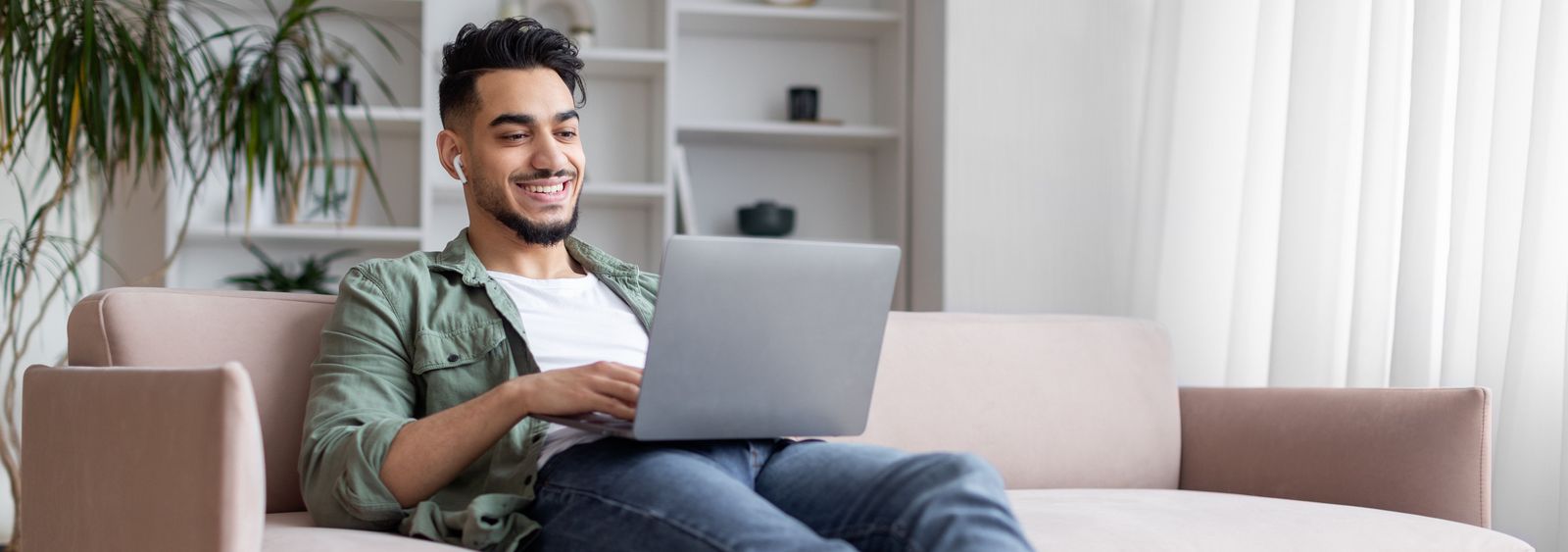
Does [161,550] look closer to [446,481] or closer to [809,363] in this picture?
[446,481]

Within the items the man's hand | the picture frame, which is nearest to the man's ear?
the man's hand

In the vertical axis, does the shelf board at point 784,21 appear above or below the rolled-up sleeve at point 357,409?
above

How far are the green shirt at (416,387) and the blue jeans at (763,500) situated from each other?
0.07 m

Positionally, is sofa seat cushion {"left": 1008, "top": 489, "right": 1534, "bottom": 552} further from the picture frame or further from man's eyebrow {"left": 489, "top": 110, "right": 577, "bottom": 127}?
the picture frame

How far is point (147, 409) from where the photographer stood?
1.25 meters

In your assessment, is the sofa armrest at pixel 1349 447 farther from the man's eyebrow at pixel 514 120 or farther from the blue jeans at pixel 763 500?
the man's eyebrow at pixel 514 120

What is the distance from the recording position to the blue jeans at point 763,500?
1.10m

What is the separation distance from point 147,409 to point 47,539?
11.0 inches

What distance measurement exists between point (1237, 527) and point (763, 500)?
0.68 m

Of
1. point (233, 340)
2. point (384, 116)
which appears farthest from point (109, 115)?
point (233, 340)

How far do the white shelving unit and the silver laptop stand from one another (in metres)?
2.29

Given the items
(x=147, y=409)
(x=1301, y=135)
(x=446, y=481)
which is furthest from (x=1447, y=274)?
(x=147, y=409)

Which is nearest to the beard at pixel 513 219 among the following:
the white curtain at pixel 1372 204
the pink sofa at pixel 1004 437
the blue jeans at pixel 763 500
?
the pink sofa at pixel 1004 437

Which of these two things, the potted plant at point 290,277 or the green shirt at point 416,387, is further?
the potted plant at point 290,277
